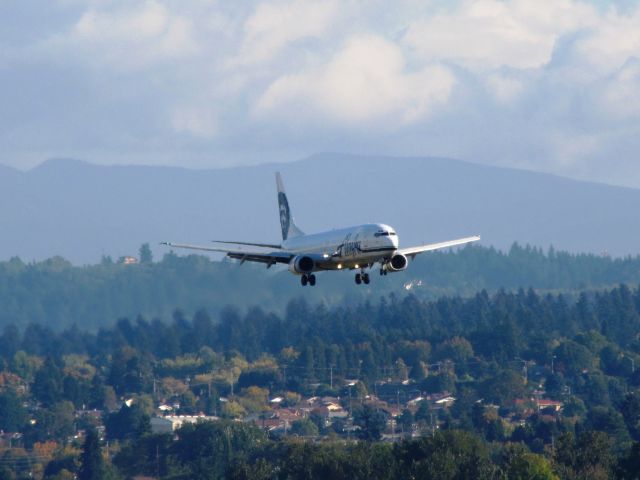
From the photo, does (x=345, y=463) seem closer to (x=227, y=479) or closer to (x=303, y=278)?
(x=227, y=479)

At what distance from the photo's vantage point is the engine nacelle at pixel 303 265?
10869 centimetres

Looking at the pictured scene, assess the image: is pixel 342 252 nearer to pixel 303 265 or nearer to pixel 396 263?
pixel 303 265

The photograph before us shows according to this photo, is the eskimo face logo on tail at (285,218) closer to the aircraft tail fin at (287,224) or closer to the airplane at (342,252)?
the aircraft tail fin at (287,224)

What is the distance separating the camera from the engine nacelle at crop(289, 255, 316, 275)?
109 meters

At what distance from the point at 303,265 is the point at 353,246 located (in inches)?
160

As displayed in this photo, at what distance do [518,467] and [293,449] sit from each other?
2903cm

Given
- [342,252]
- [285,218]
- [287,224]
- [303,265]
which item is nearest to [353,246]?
[342,252]

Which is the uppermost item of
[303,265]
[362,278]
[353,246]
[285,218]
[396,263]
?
[285,218]

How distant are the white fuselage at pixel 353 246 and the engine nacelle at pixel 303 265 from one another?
1.05 ft

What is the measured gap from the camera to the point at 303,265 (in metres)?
109

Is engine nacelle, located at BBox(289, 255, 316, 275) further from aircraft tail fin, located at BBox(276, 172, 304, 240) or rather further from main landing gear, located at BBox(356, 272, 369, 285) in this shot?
aircraft tail fin, located at BBox(276, 172, 304, 240)

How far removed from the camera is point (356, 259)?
106312 millimetres

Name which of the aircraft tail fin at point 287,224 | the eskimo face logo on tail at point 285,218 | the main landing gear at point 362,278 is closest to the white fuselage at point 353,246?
the main landing gear at point 362,278

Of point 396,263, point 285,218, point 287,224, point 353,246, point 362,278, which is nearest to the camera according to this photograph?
point 353,246
